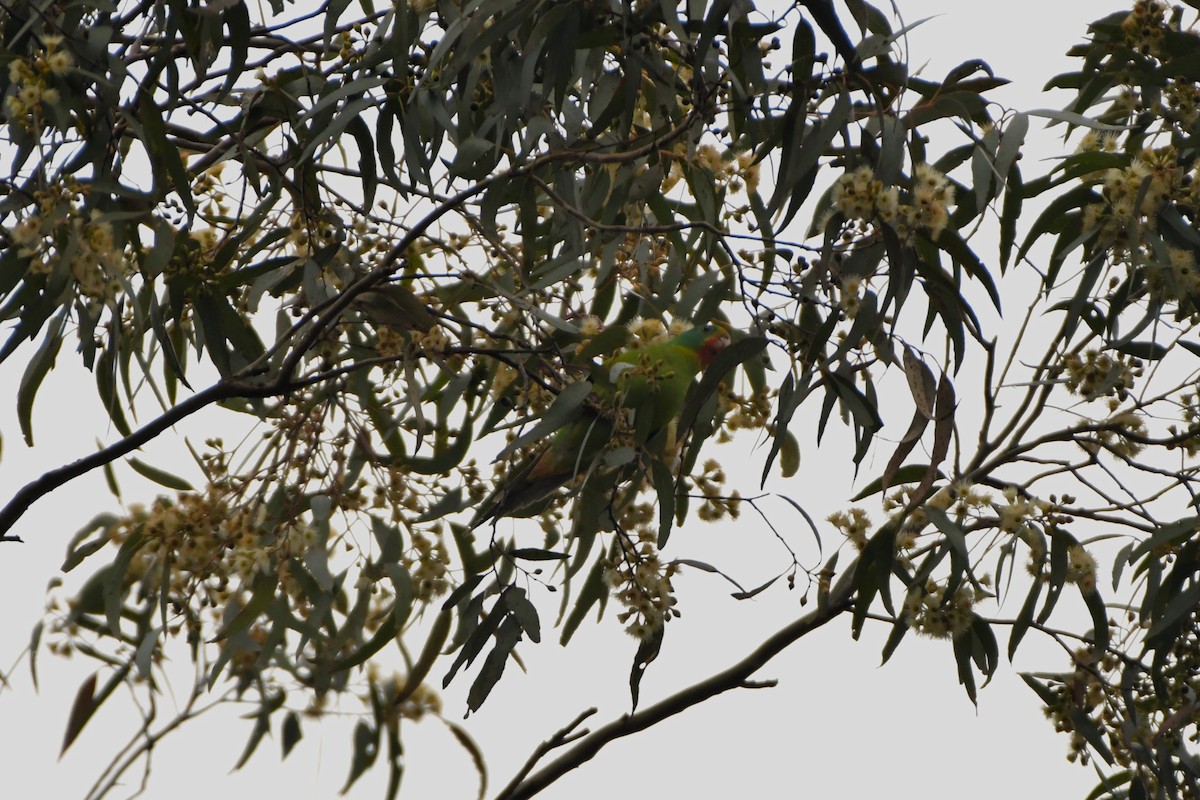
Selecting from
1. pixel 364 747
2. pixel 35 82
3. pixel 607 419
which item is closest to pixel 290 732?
pixel 364 747

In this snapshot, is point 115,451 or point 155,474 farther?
point 155,474

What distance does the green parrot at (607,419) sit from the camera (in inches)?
78.5

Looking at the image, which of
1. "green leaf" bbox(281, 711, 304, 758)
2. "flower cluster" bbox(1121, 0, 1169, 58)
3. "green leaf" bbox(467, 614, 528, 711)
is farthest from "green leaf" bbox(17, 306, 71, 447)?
"flower cluster" bbox(1121, 0, 1169, 58)

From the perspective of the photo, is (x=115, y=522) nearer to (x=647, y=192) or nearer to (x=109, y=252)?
(x=109, y=252)

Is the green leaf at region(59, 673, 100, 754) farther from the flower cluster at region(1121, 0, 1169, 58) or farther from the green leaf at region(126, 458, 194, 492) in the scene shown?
the flower cluster at region(1121, 0, 1169, 58)

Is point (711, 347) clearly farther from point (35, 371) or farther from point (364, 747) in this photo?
point (35, 371)

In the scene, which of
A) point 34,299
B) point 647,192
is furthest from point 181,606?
point 647,192

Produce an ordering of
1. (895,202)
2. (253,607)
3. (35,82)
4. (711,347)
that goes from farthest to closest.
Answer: (711,347)
(253,607)
(35,82)
(895,202)

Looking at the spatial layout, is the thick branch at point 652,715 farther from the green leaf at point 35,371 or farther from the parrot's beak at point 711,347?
the green leaf at point 35,371

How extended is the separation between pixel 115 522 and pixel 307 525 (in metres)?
0.33

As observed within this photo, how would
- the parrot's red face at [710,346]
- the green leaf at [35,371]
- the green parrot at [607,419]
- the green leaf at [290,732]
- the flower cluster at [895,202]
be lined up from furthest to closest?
the parrot's red face at [710,346] < the green leaf at [290,732] < the green leaf at [35,371] < the green parrot at [607,419] < the flower cluster at [895,202]

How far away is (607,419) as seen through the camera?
6.70ft

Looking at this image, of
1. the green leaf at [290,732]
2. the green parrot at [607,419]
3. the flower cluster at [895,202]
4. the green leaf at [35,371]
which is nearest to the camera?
the flower cluster at [895,202]

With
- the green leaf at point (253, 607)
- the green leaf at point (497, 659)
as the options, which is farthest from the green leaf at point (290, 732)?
the green leaf at point (497, 659)
